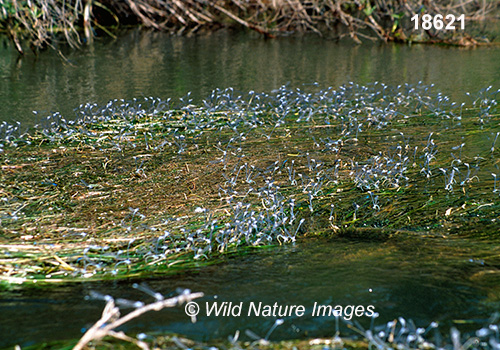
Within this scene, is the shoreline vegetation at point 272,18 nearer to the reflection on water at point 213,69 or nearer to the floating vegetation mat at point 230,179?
the reflection on water at point 213,69

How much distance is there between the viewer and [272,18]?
342 inches

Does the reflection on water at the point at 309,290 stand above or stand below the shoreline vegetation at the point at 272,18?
Result: below

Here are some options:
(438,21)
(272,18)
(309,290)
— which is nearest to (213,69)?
(272,18)

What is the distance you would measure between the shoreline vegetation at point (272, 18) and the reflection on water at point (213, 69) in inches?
11.5

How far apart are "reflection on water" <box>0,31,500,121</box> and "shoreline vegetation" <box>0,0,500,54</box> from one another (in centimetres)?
29

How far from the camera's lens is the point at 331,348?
175cm

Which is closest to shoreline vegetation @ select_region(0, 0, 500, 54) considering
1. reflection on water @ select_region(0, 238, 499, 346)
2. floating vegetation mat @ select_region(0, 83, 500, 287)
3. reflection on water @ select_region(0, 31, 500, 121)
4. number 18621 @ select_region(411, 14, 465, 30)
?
number 18621 @ select_region(411, 14, 465, 30)

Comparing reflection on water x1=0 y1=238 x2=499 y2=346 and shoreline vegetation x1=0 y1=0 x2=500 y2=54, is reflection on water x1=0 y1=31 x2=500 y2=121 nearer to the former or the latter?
shoreline vegetation x1=0 y1=0 x2=500 y2=54

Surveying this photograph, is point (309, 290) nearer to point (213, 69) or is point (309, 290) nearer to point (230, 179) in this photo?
point (230, 179)

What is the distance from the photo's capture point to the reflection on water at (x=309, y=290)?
193 centimetres

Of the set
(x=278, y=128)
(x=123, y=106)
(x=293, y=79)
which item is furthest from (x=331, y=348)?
(x=293, y=79)

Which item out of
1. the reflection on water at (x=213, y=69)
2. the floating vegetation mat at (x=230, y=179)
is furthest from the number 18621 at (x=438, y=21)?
the floating vegetation mat at (x=230, y=179)

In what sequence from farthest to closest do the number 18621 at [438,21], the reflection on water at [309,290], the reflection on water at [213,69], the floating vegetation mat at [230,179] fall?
the number 18621 at [438,21] < the reflection on water at [213,69] < the floating vegetation mat at [230,179] < the reflection on water at [309,290]

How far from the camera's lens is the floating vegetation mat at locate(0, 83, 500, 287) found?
2.45 meters
